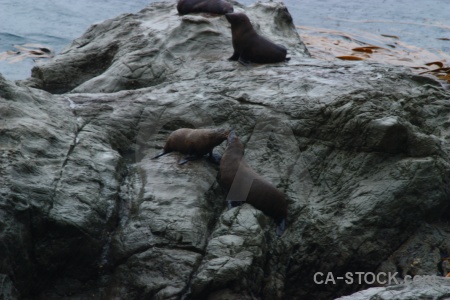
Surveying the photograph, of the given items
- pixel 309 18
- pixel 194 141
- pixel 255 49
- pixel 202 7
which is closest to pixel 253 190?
pixel 194 141

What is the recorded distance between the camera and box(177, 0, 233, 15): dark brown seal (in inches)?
354

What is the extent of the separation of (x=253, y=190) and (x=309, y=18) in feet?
24.8

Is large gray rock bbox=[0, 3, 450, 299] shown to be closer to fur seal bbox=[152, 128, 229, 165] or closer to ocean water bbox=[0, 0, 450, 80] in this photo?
fur seal bbox=[152, 128, 229, 165]

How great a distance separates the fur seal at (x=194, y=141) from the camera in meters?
6.37

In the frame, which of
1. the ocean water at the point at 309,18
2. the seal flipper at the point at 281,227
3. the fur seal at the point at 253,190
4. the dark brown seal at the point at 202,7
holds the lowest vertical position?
the ocean water at the point at 309,18

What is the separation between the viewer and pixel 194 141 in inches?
250

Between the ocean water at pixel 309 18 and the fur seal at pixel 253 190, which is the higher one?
the fur seal at pixel 253 190

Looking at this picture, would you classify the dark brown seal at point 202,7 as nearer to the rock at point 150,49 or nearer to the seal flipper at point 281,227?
the rock at point 150,49

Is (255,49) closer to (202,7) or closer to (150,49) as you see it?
(150,49)

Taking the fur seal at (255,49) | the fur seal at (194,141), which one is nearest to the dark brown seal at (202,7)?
the fur seal at (255,49)

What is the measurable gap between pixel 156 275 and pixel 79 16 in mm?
8562

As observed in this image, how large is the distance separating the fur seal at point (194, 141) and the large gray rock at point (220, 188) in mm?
84

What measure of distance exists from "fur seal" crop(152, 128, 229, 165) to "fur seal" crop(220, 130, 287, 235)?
0.86ft

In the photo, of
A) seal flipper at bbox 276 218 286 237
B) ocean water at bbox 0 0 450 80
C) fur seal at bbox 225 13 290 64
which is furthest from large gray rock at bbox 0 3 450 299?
ocean water at bbox 0 0 450 80
